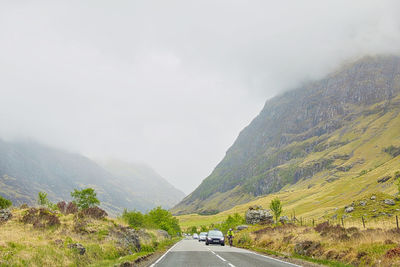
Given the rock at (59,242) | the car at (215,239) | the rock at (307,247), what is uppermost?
the rock at (59,242)

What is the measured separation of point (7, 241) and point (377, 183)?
166546mm

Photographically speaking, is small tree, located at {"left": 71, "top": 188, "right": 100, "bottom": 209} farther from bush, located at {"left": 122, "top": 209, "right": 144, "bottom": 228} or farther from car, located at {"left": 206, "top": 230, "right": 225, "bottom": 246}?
car, located at {"left": 206, "top": 230, "right": 225, "bottom": 246}

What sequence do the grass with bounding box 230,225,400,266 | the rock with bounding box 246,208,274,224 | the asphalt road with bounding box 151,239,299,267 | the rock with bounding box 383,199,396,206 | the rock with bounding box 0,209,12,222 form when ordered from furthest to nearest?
1. the rock with bounding box 246,208,274,224
2. the rock with bounding box 383,199,396,206
3. the rock with bounding box 0,209,12,222
4. the asphalt road with bounding box 151,239,299,267
5. the grass with bounding box 230,225,400,266

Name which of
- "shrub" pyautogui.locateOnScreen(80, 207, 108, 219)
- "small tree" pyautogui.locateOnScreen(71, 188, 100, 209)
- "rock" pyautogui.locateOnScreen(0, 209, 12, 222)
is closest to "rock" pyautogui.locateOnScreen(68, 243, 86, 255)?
"rock" pyautogui.locateOnScreen(0, 209, 12, 222)

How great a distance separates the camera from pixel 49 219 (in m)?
22.2

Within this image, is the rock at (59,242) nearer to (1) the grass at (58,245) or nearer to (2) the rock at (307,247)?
(1) the grass at (58,245)

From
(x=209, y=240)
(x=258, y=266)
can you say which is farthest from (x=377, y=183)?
(x=258, y=266)

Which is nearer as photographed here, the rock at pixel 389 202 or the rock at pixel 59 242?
the rock at pixel 59 242

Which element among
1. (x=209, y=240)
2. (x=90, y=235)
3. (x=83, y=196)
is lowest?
(x=209, y=240)

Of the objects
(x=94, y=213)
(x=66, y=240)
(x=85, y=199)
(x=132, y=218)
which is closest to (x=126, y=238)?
(x=94, y=213)

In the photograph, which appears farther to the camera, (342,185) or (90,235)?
(342,185)

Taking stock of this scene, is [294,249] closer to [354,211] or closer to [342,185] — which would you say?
[354,211]

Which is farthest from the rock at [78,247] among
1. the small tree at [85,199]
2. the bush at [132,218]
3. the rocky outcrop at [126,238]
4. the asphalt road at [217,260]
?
the small tree at [85,199]

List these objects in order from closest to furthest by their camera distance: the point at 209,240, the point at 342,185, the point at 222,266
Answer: the point at 222,266 < the point at 209,240 < the point at 342,185
